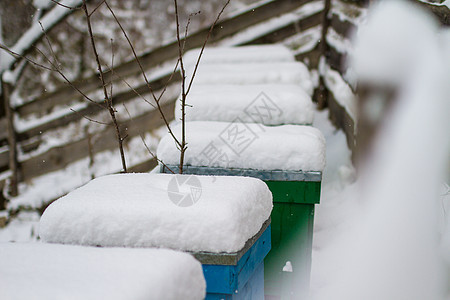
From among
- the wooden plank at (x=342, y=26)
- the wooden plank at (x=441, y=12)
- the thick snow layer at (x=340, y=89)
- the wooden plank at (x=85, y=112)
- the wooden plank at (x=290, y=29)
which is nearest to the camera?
the wooden plank at (x=441, y=12)

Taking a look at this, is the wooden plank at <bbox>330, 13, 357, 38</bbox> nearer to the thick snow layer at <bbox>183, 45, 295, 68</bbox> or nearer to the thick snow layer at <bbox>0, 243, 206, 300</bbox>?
the thick snow layer at <bbox>183, 45, 295, 68</bbox>

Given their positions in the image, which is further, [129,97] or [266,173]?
[129,97]

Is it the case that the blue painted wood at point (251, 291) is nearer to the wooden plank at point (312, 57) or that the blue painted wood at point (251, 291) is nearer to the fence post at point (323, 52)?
the fence post at point (323, 52)

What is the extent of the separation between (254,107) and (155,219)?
154 cm

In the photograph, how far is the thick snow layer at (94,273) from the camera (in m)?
1.07

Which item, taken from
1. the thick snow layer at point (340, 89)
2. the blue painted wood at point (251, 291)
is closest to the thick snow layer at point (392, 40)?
the thick snow layer at point (340, 89)

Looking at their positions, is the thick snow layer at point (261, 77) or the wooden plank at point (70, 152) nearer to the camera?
the thick snow layer at point (261, 77)

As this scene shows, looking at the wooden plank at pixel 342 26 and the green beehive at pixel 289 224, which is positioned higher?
the wooden plank at pixel 342 26

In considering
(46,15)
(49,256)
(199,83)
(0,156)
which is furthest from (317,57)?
(49,256)

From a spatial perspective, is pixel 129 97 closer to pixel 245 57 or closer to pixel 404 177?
pixel 245 57

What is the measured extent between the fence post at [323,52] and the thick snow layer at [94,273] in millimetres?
5270

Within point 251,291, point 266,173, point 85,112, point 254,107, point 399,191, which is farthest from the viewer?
point 85,112

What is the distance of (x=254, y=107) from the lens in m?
2.97

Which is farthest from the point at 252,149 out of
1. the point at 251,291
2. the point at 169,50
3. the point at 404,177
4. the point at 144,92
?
the point at 144,92
